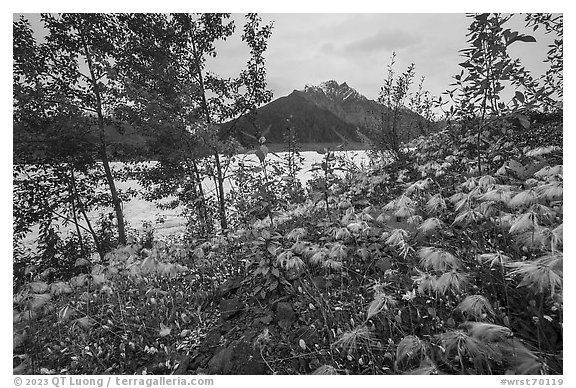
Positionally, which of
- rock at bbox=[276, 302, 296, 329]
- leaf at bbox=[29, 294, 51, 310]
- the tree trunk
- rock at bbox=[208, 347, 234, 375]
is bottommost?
rock at bbox=[208, 347, 234, 375]

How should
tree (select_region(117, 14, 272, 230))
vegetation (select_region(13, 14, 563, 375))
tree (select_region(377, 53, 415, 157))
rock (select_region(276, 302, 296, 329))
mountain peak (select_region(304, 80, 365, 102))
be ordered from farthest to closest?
1. tree (select_region(377, 53, 415, 157))
2. tree (select_region(117, 14, 272, 230))
3. mountain peak (select_region(304, 80, 365, 102))
4. rock (select_region(276, 302, 296, 329))
5. vegetation (select_region(13, 14, 563, 375))

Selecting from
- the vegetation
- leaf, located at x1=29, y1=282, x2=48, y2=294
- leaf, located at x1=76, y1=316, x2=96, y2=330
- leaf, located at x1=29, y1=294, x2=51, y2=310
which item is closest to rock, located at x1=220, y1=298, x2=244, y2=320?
the vegetation

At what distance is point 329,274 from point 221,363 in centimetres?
122

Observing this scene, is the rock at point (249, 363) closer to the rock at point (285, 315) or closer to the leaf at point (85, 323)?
the rock at point (285, 315)

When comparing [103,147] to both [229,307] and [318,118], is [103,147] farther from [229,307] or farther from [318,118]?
[318,118]

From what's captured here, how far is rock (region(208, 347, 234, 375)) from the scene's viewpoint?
1966 millimetres

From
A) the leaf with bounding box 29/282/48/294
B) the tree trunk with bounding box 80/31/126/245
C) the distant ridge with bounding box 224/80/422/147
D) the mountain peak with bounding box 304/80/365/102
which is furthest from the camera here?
the tree trunk with bounding box 80/31/126/245

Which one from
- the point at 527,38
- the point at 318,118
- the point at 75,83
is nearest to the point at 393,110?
the point at 318,118

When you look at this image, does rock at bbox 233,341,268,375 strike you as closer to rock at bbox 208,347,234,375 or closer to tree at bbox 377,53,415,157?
rock at bbox 208,347,234,375

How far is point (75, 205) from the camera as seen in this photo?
5441 mm

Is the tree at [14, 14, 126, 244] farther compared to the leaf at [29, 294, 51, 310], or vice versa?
the tree at [14, 14, 126, 244]
